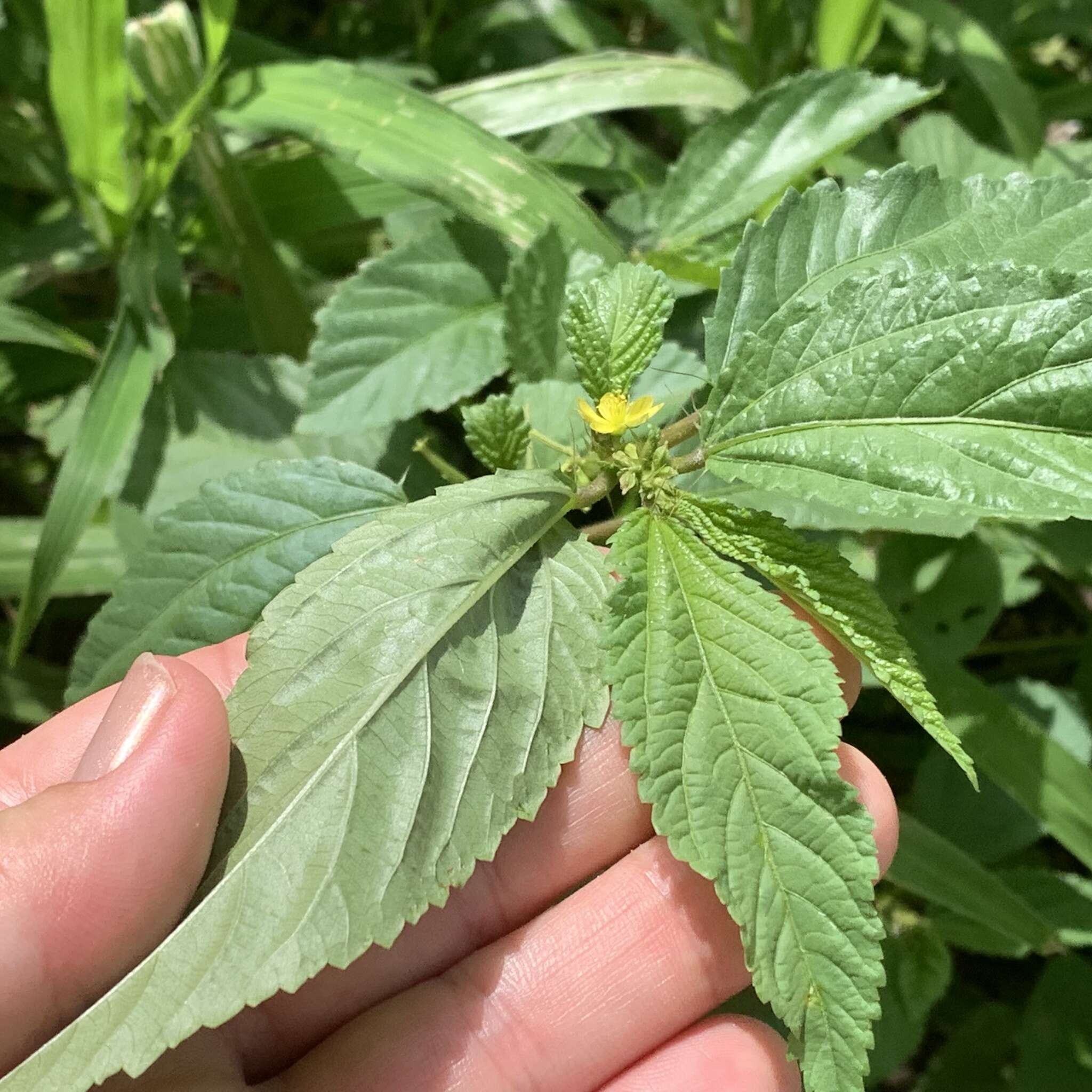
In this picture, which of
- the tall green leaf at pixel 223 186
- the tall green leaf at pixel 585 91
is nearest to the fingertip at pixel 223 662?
the tall green leaf at pixel 223 186

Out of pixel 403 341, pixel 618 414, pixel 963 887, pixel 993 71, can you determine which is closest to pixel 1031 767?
pixel 963 887

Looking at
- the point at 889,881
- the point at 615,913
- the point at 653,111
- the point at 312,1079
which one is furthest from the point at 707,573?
the point at 653,111

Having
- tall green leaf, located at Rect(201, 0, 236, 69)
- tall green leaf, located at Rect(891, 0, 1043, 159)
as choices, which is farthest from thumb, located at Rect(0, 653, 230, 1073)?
tall green leaf, located at Rect(891, 0, 1043, 159)

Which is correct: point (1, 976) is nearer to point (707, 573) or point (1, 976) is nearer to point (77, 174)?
point (707, 573)

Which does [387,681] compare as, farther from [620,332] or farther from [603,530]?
[620,332]

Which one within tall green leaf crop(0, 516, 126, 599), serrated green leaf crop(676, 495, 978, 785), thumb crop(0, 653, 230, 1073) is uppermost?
serrated green leaf crop(676, 495, 978, 785)

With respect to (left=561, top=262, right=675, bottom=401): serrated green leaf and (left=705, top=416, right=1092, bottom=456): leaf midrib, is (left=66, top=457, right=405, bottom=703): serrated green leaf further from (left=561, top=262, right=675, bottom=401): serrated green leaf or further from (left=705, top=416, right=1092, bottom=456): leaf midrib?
(left=705, top=416, right=1092, bottom=456): leaf midrib

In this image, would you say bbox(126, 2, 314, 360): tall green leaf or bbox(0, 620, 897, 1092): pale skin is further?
bbox(126, 2, 314, 360): tall green leaf
